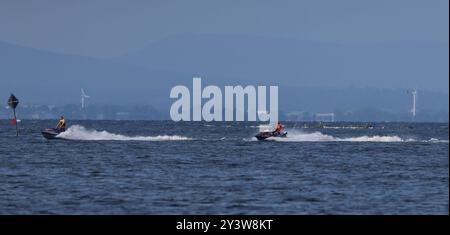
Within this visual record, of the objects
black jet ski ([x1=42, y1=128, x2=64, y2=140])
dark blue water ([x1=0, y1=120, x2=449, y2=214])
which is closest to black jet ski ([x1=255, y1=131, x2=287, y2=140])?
dark blue water ([x1=0, y1=120, x2=449, y2=214])

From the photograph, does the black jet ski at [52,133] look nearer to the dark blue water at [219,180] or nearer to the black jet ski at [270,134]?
the dark blue water at [219,180]

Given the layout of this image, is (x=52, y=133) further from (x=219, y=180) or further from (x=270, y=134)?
(x=219, y=180)

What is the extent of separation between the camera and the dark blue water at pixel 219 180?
49.6 meters

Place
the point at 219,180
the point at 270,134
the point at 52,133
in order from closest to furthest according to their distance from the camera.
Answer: the point at 219,180 → the point at 52,133 → the point at 270,134

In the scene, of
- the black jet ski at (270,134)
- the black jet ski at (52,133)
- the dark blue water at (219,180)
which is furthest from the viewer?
the black jet ski at (270,134)

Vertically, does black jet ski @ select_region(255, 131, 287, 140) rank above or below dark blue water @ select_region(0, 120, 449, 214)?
above

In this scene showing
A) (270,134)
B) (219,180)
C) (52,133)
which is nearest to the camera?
(219,180)

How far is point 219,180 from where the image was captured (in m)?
63.2

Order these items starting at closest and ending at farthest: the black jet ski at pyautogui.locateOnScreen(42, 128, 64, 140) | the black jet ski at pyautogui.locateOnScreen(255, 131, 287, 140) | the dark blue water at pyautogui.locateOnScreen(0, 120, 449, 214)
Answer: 1. the dark blue water at pyautogui.locateOnScreen(0, 120, 449, 214)
2. the black jet ski at pyautogui.locateOnScreen(42, 128, 64, 140)
3. the black jet ski at pyautogui.locateOnScreen(255, 131, 287, 140)

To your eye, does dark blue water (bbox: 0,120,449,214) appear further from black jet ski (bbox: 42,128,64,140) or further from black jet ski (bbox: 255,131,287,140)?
black jet ski (bbox: 255,131,287,140)

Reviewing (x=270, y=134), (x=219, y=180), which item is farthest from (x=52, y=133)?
(x=219, y=180)

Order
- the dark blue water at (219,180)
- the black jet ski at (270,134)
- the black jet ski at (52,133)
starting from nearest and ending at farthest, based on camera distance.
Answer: the dark blue water at (219,180)
the black jet ski at (52,133)
the black jet ski at (270,134)

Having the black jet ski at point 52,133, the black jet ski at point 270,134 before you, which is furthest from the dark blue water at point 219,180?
the black jet ski at point 270,134

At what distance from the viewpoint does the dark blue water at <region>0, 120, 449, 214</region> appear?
49.6m
